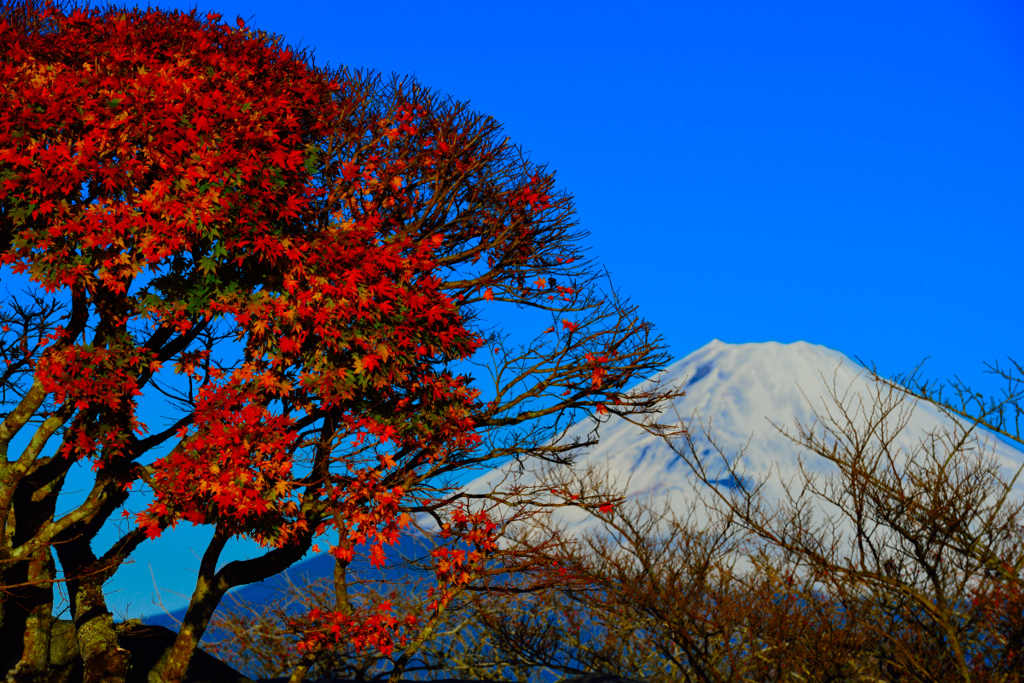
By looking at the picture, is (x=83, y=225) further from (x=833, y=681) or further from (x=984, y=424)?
(x=833, y=681)

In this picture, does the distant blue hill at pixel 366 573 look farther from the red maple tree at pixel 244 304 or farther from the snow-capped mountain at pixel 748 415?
the snow-capped mountain at pixel 748 415

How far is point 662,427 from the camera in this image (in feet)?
35.8

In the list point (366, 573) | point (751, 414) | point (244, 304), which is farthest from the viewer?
point (751, 414)

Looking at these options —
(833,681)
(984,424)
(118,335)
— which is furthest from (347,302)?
(833,681)

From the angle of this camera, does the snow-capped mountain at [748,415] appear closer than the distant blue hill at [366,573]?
No

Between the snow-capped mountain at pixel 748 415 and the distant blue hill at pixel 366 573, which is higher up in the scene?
the snow-capped mountain at pixel 748 415

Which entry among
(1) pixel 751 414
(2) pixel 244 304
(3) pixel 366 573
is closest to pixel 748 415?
(1) pixel 751 414

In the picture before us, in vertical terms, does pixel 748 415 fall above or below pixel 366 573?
above

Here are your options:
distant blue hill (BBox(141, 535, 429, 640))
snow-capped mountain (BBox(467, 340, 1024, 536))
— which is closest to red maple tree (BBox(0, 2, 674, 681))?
distant blue hill (BBox(141, 535, 429, 640))

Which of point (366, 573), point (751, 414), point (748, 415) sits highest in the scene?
point (751, 414)

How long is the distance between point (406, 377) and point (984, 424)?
6738mm

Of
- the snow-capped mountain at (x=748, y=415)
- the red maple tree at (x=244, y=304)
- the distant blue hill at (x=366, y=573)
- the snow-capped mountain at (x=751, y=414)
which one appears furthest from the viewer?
the snow-capped mountain at (x=751, y=414)

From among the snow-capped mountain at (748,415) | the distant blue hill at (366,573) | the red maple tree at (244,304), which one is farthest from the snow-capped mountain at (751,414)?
the red maple tree at (244,304)

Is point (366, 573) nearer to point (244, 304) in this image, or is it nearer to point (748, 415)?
point (244, 304)
